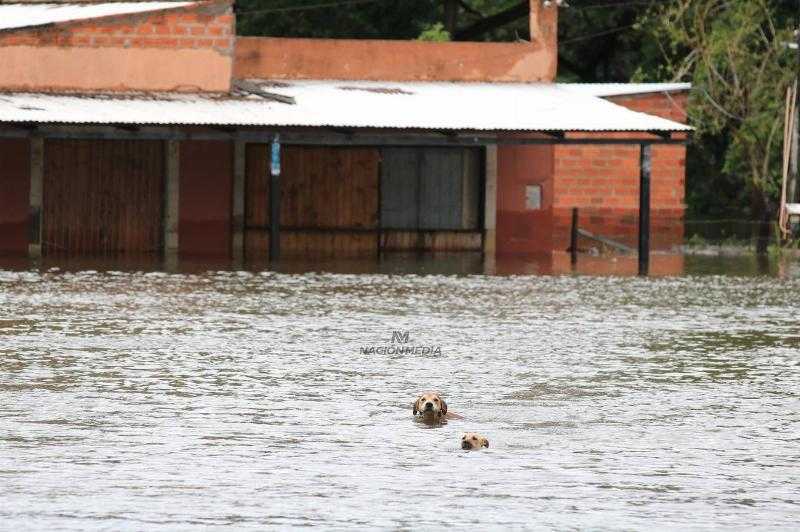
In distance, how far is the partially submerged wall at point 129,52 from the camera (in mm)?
30031

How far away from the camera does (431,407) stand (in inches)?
449

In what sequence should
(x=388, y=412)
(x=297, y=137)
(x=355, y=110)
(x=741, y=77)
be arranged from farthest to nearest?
1. (x=741, y=77)
2. (x=355, y=110)
3. (x=297, y=137)
4. (x=388, y=412)

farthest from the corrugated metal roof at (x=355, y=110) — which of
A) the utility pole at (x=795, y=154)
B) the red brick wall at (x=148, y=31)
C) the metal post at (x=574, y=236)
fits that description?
the utility pole at (x=795, y=154)

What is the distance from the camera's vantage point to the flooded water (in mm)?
8828

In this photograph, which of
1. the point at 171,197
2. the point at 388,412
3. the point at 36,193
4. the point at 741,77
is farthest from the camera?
the point at 741,77

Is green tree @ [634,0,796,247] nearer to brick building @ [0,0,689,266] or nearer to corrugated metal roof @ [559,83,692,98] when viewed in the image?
corrugated metal roof @ [559,83,692,98]

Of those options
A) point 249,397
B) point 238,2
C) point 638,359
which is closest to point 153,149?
point 238,2

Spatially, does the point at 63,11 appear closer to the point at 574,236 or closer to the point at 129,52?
the point at 129,52

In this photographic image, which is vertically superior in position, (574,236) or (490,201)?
(490,201)

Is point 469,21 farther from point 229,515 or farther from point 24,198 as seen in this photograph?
point 229,515

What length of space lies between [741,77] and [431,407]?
92.2 feet

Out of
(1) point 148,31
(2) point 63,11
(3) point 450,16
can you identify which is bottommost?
(1) point 148,31

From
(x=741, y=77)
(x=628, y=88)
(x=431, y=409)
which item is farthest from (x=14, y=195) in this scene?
(x=431, y=409)

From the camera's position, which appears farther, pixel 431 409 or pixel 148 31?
pixel 148 31
